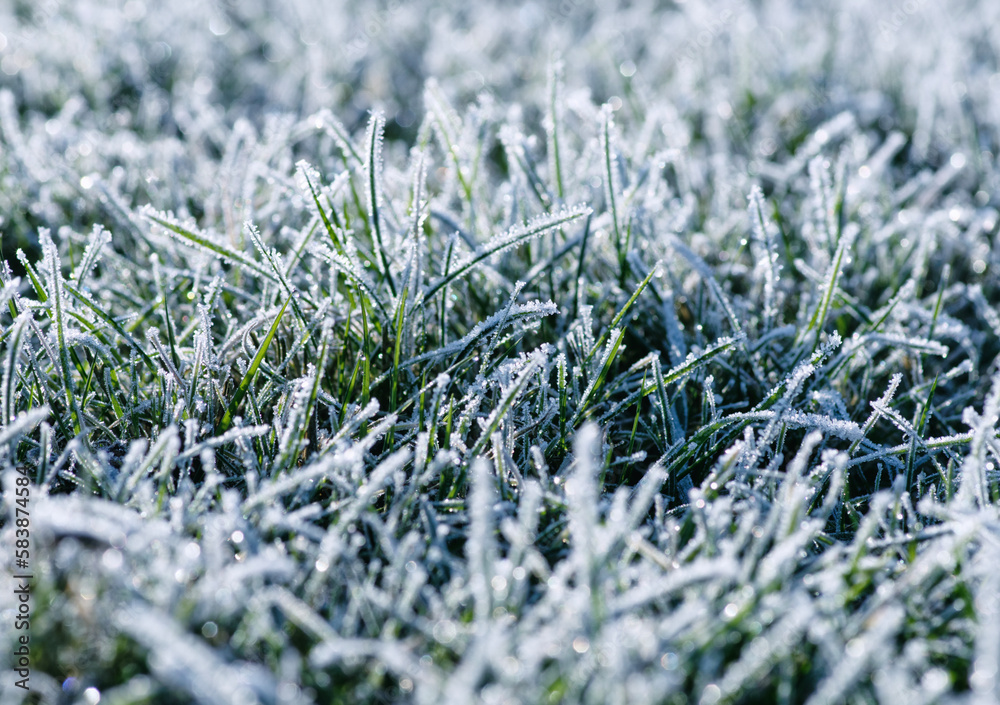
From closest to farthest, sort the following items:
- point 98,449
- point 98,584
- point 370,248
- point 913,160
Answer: point 98,584
point 98,449
point 370,248
point 913,160

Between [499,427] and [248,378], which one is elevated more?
[248,378]

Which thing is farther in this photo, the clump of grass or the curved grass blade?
the curved grass blade

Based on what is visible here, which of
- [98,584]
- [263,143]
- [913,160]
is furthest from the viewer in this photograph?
[913,160]

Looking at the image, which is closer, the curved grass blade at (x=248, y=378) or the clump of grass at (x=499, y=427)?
the clump of grass at (x=499, y=427)

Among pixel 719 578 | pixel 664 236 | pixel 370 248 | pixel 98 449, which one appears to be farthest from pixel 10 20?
pixel 719 578

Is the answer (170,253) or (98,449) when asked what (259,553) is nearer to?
(98,449)

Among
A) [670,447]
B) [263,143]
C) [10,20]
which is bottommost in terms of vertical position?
[670,447]

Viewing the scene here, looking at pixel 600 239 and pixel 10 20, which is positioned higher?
pixel 10 20

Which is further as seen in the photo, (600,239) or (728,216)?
(728,216)
